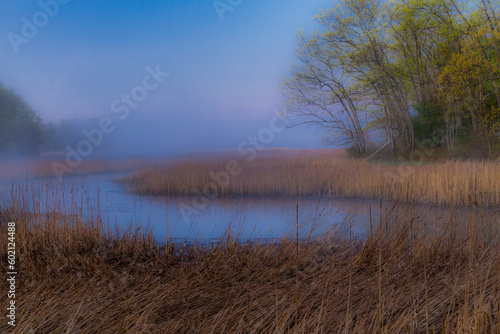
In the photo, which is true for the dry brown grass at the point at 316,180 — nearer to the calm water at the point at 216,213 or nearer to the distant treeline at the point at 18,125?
the calm water at the point at 216,213

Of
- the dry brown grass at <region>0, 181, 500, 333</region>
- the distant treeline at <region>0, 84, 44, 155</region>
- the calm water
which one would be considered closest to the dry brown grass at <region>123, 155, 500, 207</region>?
the calm water

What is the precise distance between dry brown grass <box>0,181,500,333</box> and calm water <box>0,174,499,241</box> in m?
0.22

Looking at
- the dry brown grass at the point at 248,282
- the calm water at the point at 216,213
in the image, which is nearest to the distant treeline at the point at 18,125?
the calm water at the point at 216,213

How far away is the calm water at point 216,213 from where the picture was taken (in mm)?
4559

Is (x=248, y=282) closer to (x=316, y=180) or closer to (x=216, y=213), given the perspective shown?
(x=216, y=213)

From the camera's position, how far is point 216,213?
7250 mm

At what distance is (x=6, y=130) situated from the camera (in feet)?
47.1

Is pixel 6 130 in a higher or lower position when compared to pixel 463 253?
higher

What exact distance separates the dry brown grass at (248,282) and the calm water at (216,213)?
0.71 feet

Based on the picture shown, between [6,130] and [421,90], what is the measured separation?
51.6 ft

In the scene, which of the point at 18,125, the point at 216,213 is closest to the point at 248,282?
the point at 216,213

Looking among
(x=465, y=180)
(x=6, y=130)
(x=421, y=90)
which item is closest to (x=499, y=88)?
(x=421, y=90)

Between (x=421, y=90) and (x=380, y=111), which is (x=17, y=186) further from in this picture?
(x=380, y=111)

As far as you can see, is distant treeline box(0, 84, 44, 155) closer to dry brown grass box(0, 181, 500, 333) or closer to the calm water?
the calm water
